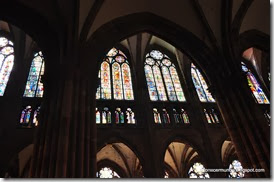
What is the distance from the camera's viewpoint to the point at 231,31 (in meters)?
9.47

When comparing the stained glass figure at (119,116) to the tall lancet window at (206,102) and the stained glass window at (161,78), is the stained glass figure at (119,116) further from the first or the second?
the tall lancet window at (206,102)

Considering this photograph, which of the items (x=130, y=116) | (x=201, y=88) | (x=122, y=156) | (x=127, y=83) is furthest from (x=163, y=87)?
(x=122, y=156)

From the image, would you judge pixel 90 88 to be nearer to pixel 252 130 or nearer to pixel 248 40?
pixel 252 130

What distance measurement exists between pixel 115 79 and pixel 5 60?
5.79 meters

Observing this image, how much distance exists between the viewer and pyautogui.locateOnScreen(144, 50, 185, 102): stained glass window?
12.9 meters

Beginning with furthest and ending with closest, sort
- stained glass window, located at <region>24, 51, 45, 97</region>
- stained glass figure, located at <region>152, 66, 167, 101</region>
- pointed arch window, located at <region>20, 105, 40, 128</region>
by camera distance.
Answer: stained glass figure, located at <region>152, 66, 167, 101</region> < stained glass window, located at <region>24, 51, 45, 97</region> < pointed arch window, located at <region>20, 105, 40, 128</region>

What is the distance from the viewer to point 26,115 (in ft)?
35.1

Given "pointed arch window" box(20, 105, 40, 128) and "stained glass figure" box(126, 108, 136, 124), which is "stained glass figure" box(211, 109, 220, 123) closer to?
"stained glass figure" box(126, 108, 136, 124)

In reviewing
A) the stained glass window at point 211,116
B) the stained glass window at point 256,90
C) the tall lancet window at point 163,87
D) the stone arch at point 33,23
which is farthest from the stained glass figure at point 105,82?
the stained glass window at point 256,90

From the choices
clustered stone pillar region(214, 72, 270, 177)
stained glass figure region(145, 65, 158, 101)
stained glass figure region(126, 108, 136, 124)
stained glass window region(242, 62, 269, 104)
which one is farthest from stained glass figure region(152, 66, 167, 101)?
stained glass window region(242, 62, 269, 104)

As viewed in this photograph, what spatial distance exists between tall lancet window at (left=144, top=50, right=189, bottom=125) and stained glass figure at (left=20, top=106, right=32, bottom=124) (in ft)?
18.6

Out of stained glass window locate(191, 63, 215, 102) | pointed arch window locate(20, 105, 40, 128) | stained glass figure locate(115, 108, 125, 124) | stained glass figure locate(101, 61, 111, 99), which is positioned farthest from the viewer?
stained glass window locate(191, 63, 215, 102)

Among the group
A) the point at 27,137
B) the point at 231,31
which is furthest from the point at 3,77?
the point at 231,31

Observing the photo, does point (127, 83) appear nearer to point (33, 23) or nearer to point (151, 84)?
point (151, 84)
